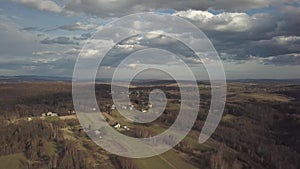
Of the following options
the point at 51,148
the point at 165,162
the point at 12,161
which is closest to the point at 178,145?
the point at 165,162

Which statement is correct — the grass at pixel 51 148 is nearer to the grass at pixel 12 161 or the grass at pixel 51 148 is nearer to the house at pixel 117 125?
the grass at pixel 12 161

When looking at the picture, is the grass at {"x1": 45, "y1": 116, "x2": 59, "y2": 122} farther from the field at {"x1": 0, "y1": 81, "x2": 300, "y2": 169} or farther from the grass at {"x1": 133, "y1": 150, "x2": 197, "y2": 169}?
the grass at {"x1": 133, "y1": 150, "x2": 197, "y2": 169}

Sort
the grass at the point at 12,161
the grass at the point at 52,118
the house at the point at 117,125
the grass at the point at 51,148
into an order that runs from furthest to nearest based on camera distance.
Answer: the grass at the point at 52,118 < the house at the point at 117,125 < the grass at the point at 51,148 < the grass at the point at 12,161

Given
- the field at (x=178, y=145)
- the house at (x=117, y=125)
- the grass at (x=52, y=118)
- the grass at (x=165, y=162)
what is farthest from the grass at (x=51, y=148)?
the grass at (x=52, y=118)

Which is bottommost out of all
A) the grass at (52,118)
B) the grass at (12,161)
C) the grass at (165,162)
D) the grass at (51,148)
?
the grass at (12,161)

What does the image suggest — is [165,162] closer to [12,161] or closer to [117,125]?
[12,161]

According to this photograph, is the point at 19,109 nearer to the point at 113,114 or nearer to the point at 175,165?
the point at 113,114

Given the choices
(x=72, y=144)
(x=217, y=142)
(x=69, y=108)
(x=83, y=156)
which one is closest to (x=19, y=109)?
(x=69, y=108)

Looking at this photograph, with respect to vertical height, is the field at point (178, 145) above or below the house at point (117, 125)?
below

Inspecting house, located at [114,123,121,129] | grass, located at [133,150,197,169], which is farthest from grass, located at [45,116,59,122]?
grass, located at [133,150,197,169]
